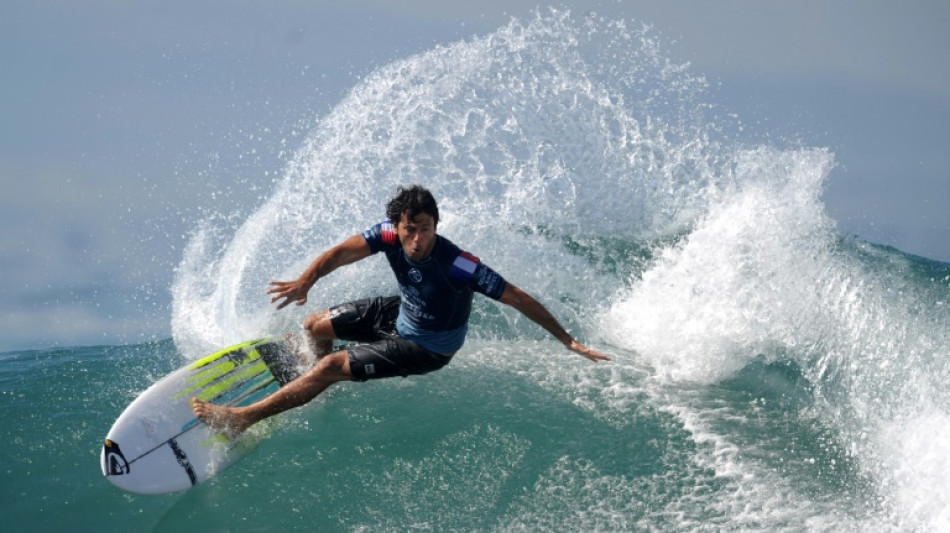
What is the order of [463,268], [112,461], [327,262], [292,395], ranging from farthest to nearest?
[327,262] < [292,395] < [463,268] < [112,461]

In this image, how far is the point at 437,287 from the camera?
621cm

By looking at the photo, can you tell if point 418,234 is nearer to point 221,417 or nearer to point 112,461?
point 221,417

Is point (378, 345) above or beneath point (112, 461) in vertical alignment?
above

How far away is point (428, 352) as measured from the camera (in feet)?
21.2

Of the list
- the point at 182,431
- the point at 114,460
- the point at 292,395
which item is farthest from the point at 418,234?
the point at 114,460

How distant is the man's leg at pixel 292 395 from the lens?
6230mm

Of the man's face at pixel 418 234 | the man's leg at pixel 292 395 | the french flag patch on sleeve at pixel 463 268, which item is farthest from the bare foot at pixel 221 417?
the french flag patch on sleeve at pixel 463 268

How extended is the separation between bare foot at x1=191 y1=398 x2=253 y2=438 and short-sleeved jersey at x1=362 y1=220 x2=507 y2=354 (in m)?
1.42

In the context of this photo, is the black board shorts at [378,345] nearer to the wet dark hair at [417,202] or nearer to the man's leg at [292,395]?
the man's leg at [292,395]

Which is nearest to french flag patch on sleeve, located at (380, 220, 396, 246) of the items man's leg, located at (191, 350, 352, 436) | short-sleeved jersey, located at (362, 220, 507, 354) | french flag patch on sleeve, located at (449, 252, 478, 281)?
short-sleeved jersey, located at (362, 220, 507, 354)

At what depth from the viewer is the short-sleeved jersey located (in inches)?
241

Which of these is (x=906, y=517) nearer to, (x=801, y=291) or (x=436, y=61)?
(x=801, y=291)

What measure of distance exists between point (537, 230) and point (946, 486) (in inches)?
219

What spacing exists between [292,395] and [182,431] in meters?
0.93
